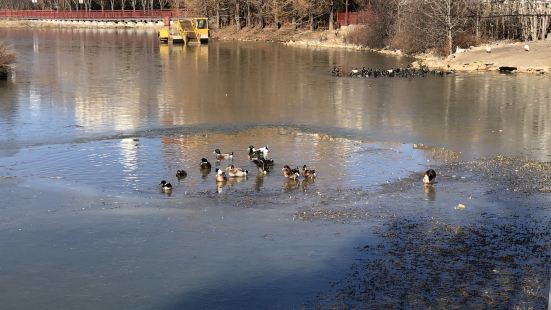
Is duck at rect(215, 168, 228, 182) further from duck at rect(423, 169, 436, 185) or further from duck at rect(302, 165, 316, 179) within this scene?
duck at rect(423, 169, 436, 185)

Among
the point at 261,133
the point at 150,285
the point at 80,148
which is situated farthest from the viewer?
the point at 261,133

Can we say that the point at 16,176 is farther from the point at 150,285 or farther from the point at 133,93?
the point at 133,93

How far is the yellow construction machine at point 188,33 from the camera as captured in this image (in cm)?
7719

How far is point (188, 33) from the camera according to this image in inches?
3105

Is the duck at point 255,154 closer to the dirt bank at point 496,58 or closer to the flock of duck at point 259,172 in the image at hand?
the flock of duck at point 259,172

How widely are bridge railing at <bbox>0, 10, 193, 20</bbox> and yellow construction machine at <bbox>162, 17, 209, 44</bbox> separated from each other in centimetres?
2889

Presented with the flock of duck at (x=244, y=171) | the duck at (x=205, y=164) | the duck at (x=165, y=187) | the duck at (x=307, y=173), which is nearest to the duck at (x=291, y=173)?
the flock of duck at (x=244, y=171)

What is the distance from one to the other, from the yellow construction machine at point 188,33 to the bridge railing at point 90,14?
28.9m

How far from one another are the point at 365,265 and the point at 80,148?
12.4 m

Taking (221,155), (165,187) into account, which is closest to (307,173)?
(221,155)

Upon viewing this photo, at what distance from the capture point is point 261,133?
2547cm

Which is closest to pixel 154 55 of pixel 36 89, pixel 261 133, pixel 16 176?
pixel 36 89

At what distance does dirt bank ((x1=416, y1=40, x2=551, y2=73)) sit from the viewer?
4306 cm

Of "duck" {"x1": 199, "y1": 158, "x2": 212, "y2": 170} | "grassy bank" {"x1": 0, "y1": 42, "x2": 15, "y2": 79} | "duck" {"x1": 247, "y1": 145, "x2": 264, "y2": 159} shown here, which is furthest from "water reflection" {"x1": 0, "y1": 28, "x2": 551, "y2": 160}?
"duck" {"x1": 199, "y1": 158, "x2": 212, "y2": 170}
